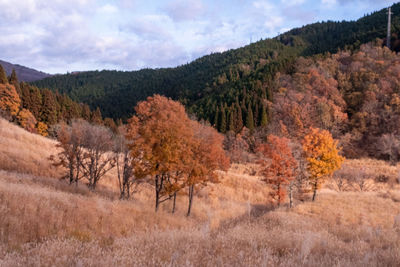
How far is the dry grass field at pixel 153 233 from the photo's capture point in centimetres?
483

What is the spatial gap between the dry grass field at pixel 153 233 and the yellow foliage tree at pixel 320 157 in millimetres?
3127

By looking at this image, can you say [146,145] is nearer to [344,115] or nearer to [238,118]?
[238,118]

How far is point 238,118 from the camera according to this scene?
81375 mm

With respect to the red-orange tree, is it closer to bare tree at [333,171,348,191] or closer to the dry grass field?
the dry grass field

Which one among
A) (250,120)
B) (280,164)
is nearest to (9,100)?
(280,164)

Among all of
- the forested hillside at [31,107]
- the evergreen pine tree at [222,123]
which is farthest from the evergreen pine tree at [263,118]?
the forested hillside at [31,107]

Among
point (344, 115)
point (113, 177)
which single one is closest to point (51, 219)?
point (113, 177)

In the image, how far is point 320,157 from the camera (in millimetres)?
27891

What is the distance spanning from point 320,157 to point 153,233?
83.1 feet

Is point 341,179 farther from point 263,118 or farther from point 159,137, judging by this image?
point 263,118

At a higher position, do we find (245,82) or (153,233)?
(245,82)

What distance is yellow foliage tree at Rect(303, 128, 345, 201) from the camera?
27047 millimetres

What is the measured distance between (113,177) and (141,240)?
22.3 meters

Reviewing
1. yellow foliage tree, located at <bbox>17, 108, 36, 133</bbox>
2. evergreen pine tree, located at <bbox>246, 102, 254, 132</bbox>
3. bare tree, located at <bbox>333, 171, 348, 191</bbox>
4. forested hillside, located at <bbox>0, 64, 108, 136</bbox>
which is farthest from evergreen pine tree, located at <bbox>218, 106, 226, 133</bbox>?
yellow foliage tree, located at <bbox>17, 108, 36, 133</bbox>
